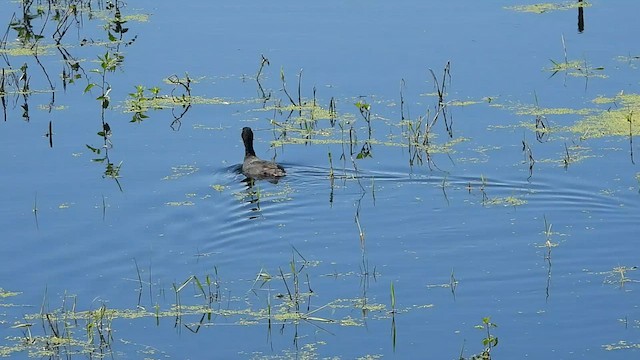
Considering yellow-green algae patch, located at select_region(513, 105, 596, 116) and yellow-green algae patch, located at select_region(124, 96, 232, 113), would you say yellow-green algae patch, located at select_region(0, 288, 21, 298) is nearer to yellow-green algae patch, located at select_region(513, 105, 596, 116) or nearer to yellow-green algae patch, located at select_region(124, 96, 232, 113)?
yellow-green algae patch, located at select_region(124, 96, 232, 113)

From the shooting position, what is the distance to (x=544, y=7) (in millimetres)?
17281

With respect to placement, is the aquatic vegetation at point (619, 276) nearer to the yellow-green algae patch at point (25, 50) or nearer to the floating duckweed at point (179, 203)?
the floating duckweed at point (179, 203)

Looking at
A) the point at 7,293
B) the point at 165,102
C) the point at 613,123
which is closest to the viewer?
the point at 7,293

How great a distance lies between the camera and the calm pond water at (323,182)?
362 inches

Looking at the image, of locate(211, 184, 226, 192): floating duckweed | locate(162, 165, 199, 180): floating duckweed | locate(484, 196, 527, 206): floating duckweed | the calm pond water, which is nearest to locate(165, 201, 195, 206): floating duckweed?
the calm pond water

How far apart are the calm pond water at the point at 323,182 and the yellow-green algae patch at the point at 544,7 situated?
4 centimetres

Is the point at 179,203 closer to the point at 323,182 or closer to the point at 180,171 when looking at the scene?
the point at 180,171

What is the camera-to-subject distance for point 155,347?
8.91 metres

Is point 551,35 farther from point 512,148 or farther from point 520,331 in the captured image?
point 520,331

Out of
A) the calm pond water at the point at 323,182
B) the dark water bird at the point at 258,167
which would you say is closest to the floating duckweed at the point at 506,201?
the calm pond water at the point at 323,182

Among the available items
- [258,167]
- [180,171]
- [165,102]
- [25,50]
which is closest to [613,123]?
[258,167]

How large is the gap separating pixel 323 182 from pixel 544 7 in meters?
6.15

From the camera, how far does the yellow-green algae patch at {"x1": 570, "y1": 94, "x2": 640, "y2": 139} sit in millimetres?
13109

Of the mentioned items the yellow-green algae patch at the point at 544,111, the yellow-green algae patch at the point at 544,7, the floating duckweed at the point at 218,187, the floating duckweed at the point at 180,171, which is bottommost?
the floating duckweed at the point at 218,187
